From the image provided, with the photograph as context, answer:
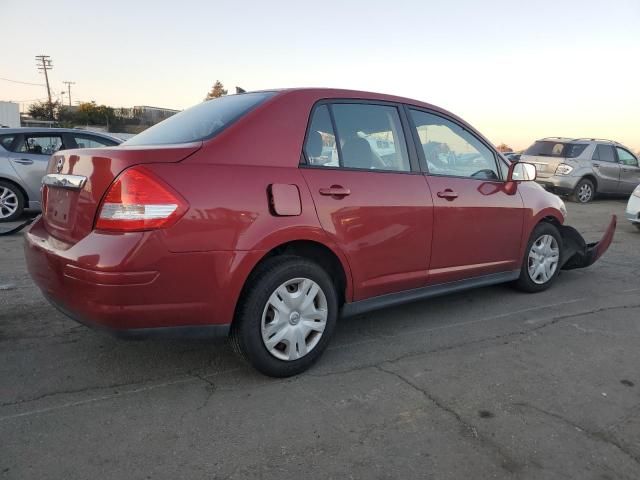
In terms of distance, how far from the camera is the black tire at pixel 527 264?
484 cm

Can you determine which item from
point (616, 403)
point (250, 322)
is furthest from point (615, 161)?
point (250, 322)

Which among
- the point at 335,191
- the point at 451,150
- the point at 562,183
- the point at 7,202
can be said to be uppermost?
the point at 451,150

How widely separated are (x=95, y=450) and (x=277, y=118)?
76.2 inches

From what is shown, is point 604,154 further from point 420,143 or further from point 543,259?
point 420,143

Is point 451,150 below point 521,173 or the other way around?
the other way around

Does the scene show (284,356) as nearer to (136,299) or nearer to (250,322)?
(250,322)

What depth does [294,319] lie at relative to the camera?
3.10 metres

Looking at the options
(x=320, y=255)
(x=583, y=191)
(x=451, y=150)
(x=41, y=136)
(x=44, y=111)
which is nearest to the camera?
(x=320, y=255)

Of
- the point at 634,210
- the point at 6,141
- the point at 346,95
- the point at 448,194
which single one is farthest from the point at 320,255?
the point at 634,210

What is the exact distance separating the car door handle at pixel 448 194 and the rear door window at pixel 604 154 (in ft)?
38.8

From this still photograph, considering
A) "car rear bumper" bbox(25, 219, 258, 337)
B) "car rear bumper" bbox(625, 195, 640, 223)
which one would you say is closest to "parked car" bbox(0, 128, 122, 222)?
"car rear bumper" bbox(25, 219, 258, 337)

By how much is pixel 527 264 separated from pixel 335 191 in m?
2.48

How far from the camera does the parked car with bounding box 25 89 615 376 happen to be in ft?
8.57

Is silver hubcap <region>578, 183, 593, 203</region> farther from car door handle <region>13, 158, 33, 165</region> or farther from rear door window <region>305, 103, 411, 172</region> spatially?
car door handle <region>13, 158, 33, 165</region>
